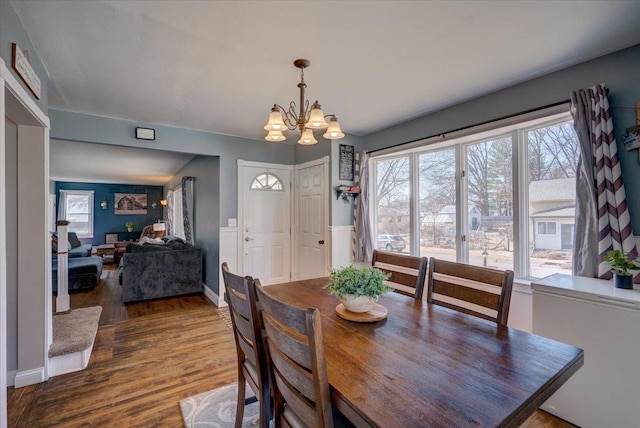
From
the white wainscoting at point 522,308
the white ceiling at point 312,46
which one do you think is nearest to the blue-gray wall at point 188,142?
the white ceiling at point 312,46

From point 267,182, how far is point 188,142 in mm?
1226

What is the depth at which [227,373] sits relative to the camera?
7.80ft

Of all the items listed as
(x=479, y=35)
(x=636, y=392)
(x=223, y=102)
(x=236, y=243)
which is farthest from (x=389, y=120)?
(x=636, y=392)

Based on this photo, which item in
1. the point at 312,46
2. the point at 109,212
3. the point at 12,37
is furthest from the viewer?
the point at 109,212

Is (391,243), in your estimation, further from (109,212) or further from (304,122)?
(109,212)

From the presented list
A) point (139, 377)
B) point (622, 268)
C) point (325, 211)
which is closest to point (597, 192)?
point (622, 268)

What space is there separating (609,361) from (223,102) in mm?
3490

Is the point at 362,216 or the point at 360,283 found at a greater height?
the point at 362,216

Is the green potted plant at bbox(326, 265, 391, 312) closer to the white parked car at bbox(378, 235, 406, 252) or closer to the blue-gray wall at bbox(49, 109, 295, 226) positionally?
the white parked car at bbox(378, 235, 406, 252)

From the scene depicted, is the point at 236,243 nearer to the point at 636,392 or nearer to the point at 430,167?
the point at 430,167

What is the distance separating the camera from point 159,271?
14.1 ft

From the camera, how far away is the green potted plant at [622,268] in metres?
1.73

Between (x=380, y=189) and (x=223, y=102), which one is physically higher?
(x=223, y=102)

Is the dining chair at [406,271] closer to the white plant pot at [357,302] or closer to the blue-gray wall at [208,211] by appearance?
the white plant pot at [357,302]
